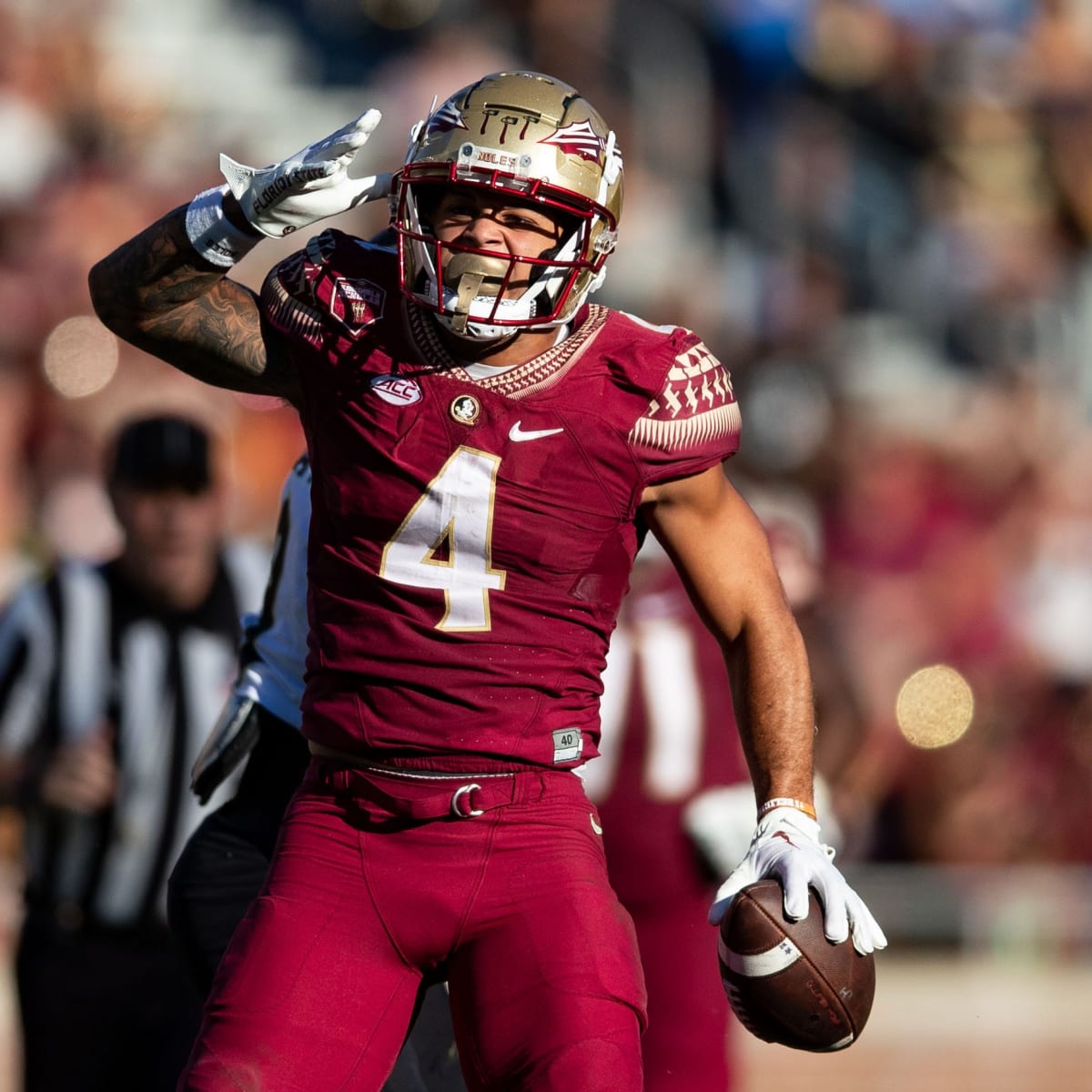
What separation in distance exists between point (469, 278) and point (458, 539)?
0.38m

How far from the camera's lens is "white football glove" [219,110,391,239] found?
287 cm

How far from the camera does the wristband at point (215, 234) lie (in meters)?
2.89

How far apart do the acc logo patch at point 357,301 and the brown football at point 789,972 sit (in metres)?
1.01

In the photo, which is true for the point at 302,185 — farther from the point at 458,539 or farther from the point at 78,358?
the point at 78,358

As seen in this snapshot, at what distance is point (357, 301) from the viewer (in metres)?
2.91

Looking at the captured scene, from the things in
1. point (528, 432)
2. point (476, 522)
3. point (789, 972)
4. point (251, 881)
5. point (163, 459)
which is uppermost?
point (528, 432)

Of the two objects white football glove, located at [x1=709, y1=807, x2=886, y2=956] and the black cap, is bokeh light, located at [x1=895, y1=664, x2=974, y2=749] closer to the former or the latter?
the black cap

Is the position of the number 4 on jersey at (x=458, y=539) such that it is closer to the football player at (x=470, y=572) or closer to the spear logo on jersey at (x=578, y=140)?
the football player at (x=470, y=572)

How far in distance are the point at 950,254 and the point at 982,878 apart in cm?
318

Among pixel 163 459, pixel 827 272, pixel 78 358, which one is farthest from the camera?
pixel 827 272

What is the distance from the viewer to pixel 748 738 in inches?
114

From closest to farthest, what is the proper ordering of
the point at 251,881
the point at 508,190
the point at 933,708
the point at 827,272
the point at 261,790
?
the point at 508,190 → the point at 251,881 → the point at 261,790 → the point at 933,708 → the point at 827,272

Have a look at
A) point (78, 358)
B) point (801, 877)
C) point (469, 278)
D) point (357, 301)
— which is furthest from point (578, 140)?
point (78, 358)

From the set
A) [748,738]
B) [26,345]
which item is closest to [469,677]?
[748,738]
